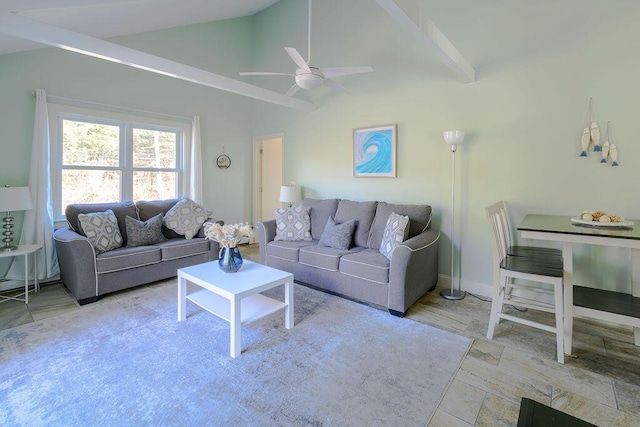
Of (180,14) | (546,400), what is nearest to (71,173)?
(180,14)

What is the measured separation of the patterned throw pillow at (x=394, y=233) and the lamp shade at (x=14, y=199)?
375 centimetres

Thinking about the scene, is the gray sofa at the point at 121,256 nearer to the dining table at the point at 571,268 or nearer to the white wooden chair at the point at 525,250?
the white wooden chair at the point at 525,250

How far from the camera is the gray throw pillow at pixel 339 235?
368 cm

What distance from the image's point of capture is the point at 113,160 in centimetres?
439

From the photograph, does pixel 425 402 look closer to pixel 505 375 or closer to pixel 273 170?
pixel 505 375

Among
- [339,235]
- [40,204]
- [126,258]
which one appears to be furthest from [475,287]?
[40,204]

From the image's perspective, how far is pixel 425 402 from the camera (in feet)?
6.05

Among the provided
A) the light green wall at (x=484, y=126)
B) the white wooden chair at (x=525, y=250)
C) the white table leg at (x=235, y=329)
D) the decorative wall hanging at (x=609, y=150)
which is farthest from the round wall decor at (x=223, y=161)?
the decorative wall hanging at (x=609, y=150)

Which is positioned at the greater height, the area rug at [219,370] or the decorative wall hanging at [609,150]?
the decorative wall hanging at [609,150]

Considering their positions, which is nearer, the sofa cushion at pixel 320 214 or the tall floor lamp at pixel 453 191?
the tall floor lamp at pixel 453 191

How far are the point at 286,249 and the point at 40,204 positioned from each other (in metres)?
2.84

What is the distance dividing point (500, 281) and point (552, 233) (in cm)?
57

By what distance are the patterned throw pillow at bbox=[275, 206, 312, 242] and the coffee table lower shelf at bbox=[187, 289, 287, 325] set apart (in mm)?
1382

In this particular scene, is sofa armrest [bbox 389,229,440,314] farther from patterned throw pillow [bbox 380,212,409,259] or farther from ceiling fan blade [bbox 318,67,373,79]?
ceiling fan blade [bbox 318,67,373,79]
